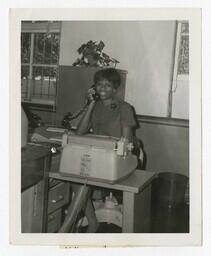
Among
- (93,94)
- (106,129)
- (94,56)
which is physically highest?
(94,56)

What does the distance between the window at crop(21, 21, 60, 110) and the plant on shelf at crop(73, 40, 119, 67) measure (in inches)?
3.6

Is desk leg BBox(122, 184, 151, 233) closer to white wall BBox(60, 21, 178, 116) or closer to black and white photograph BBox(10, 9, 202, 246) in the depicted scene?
black and white photograph BBox(10, 9, 202, 246)

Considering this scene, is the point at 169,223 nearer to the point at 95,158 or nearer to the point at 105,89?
the point at 95,158

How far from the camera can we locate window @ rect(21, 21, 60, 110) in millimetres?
1104

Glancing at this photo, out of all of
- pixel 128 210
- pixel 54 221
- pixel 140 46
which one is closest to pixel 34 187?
pixel 54 221

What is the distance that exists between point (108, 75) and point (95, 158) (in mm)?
288

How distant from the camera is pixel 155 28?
1.09m

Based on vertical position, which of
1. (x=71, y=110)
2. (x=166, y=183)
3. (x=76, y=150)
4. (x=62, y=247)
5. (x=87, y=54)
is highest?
(x=87, y=54)

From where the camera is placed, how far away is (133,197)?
115 cm

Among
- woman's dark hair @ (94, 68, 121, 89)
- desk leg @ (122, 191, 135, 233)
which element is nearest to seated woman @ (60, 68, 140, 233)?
woman's dark hair @ (94, 68, 121, 89)

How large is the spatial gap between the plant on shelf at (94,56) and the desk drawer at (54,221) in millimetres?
503

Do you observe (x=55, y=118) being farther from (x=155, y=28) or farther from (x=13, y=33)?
(x=155, y=28)
